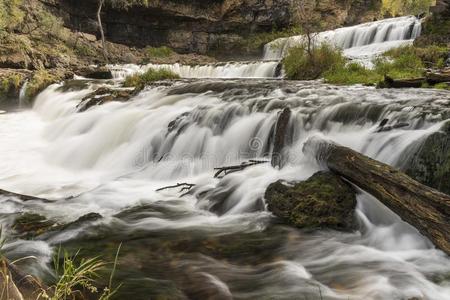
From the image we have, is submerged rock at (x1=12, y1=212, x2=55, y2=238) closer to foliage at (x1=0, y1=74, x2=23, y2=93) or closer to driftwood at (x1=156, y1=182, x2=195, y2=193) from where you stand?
driftwood at (x1=156, y1=182, x2=195, y2=193)

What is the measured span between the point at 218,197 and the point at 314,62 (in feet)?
32.4

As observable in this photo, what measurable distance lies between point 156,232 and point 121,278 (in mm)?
1251

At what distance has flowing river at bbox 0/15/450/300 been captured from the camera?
3504 mm

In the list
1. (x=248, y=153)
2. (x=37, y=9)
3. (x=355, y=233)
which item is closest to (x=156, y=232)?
(x=355, y=233)

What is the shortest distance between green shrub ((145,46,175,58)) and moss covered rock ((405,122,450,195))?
28.8 metres

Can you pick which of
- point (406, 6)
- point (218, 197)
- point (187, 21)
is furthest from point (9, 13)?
point (406, 6)

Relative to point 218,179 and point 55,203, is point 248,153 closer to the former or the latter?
point 218,179

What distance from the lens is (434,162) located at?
15.8 feet

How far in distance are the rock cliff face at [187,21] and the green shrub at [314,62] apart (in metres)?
19.6

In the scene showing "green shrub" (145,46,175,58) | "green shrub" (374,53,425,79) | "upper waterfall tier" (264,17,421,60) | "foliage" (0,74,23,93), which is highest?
Answer: "upper waterfall tier" (264,17,421,60)

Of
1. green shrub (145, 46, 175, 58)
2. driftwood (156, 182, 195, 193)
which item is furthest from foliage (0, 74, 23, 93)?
green shrub (145, 46, 175, 58)

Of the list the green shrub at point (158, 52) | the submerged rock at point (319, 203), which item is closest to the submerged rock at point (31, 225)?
the submerged rock at point (319, 203)

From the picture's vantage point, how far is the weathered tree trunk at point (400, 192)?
3467 mm

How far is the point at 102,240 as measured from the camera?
171 inches
